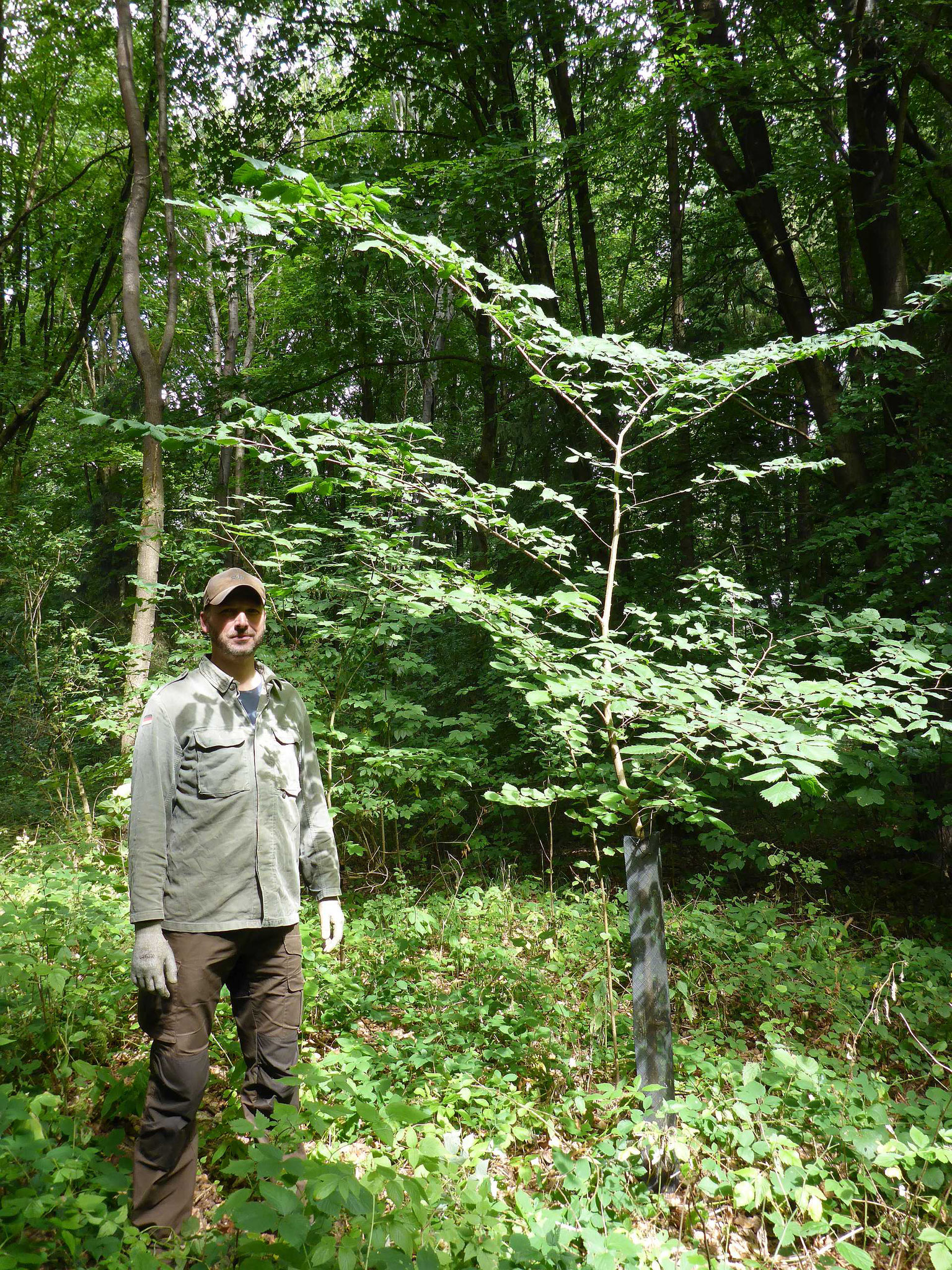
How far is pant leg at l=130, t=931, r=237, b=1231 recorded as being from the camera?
2107mm

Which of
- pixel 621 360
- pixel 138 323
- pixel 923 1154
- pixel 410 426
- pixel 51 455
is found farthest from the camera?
pixel 51 455

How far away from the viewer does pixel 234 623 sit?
8.37 feet

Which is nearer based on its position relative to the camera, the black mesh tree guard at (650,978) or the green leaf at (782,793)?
the green leaf at (782,793)

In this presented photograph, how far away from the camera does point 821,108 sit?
22.9ft

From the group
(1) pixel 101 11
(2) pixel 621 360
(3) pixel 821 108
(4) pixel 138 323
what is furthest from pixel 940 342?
(1) pixel 101 11

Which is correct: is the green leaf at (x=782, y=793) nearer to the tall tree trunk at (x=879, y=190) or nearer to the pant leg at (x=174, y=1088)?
the pant leg at (x=174, y=1088)

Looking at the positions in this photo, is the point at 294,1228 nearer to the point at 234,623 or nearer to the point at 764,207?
the point at 234,623

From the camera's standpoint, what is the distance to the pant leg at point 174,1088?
2.11 meters

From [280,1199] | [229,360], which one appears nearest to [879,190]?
[280,1199]

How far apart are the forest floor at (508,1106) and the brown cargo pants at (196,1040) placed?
13 cm

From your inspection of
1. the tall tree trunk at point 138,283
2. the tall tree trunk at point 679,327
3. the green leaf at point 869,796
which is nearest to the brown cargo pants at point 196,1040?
the green leaf at point 869,796

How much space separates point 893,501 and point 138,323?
700 centimetres

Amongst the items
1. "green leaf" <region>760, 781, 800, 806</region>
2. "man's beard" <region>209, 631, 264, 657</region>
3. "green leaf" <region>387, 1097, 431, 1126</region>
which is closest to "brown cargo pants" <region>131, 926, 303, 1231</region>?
"green leaf" <region>387, 1097, 431, 1126</region>

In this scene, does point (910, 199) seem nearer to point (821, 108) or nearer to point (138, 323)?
point (821, 108)
